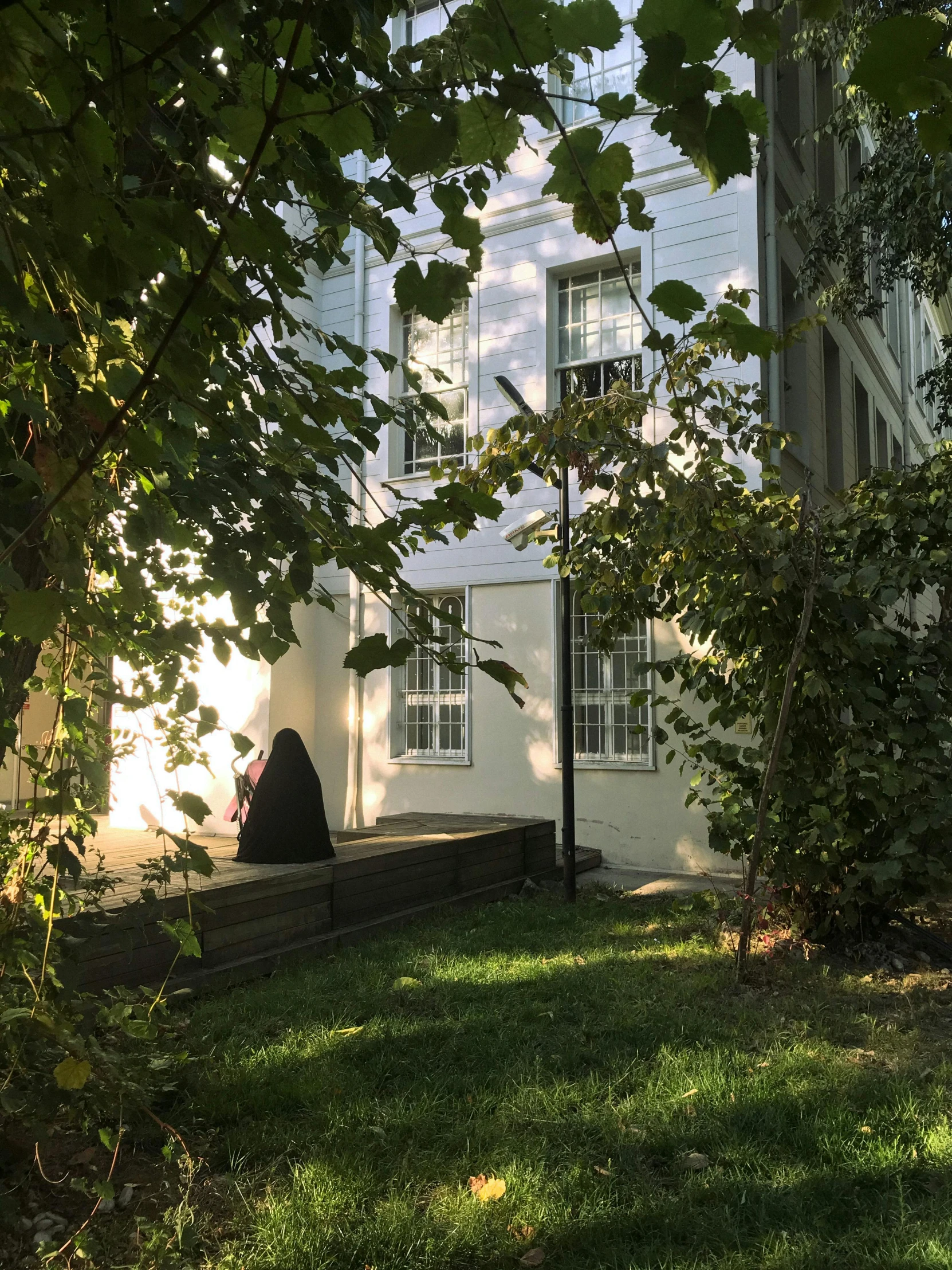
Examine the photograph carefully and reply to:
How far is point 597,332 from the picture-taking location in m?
9.62

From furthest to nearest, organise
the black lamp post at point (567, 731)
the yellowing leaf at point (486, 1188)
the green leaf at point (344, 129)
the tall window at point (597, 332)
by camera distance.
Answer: the tall window at point (597, 332), the black lamp post at point (567, 731), the yellowing leaf at point (486, 1188), the green leaf at point (344, 129)

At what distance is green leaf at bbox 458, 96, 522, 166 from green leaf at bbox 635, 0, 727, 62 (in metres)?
0.23

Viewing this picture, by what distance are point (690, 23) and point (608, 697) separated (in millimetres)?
8339

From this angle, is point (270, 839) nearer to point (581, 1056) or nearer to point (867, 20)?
point (581, 1056)

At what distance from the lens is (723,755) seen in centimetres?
515

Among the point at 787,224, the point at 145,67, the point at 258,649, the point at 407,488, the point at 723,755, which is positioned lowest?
the point at 723,755

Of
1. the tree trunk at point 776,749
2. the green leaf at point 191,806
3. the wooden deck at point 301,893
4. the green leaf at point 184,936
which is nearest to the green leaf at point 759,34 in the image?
the green leaf at point 191,806

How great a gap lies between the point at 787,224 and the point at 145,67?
941cm

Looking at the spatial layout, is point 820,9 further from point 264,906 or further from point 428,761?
point 428,761

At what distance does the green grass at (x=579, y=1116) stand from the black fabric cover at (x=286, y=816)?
0.92 meters

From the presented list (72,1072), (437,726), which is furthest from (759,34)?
(437,726)

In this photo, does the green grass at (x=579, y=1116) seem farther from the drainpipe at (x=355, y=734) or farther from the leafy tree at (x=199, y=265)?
the drainpipe at (x=355, y=734)

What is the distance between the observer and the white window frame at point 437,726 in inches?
389

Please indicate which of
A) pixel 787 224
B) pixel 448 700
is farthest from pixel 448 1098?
pixel 787 224
